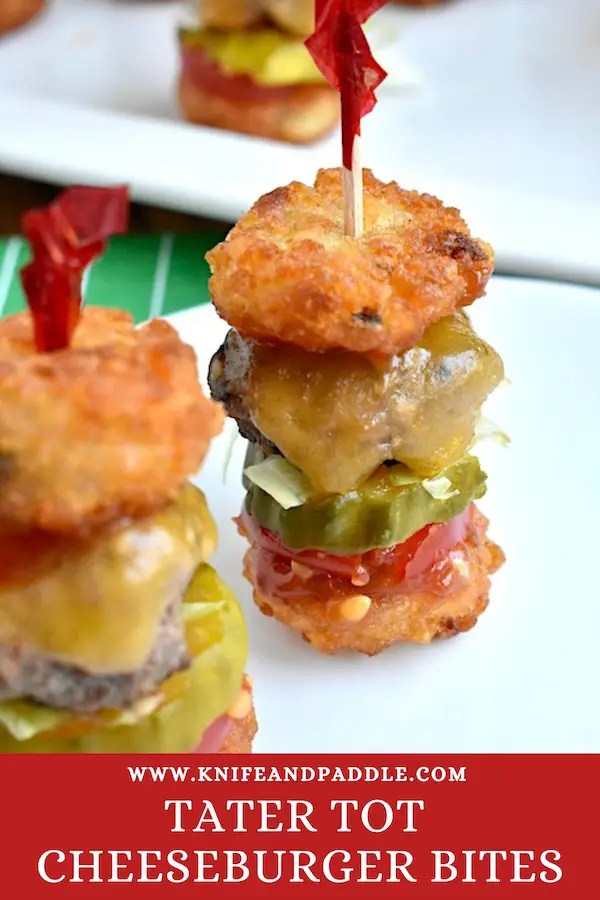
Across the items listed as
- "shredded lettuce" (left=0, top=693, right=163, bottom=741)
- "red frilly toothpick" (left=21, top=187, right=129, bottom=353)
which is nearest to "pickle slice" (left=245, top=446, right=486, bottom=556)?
"shredded lettuce" (left=0, top=693, right=163, bottom=741)

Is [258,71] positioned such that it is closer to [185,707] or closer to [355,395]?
Result: [355,395]

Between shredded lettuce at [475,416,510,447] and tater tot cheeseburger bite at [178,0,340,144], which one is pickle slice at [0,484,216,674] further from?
tater tot cheeseburger bite at [178,0,340,144]

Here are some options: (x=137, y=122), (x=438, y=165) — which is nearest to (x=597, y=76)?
(x=438, y=165)

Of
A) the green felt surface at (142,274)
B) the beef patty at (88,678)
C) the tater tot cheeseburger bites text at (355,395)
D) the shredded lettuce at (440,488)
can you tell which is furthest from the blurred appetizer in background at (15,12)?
the beef patty at (88,678)

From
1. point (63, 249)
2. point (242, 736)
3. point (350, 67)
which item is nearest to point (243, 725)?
point (242, 736)

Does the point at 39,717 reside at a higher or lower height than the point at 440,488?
lower

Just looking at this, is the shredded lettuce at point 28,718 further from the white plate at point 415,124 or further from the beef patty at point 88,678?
the white plate at point 415,124
